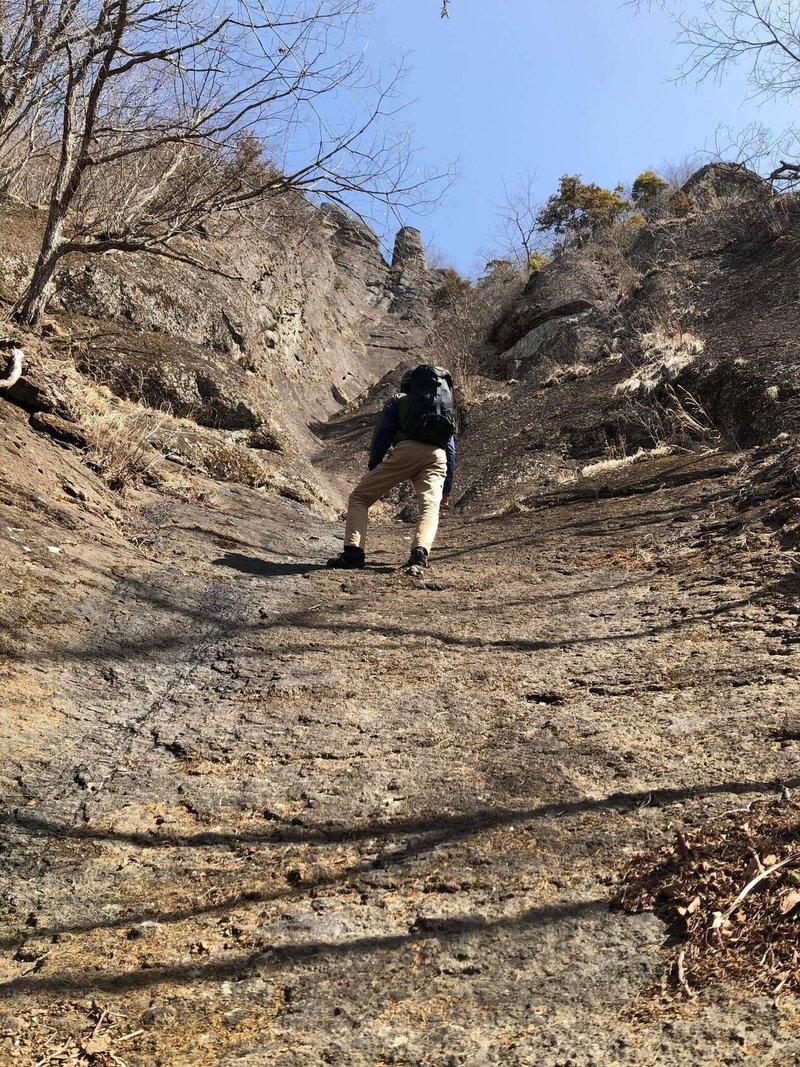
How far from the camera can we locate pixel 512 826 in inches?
81.9

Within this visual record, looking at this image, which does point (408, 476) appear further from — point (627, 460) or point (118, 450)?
point (627, 460)

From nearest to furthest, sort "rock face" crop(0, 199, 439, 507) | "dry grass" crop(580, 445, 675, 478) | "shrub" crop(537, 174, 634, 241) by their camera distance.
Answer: "dry grass" crop(580, 445, 675, 478)
"rock face" crop(0, 199, 439, 507)
"shrub" crop(537, 174, 634, 241)

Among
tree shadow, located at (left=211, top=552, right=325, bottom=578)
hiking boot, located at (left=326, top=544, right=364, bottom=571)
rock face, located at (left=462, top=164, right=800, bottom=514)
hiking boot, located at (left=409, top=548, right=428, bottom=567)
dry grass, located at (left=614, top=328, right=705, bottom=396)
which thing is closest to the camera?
tree shadow, located at (left=211, top=552, right=325, bottom=578)

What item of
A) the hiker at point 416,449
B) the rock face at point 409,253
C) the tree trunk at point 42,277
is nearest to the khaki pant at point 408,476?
the hiker at point 416,449

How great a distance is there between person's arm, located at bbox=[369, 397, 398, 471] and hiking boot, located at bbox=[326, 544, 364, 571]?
75cm

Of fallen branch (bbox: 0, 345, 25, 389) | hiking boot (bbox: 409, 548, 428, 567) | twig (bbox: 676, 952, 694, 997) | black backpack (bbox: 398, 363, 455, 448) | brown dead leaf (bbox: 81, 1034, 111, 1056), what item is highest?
black backpack (bbox: 398, 363, 455, 448)

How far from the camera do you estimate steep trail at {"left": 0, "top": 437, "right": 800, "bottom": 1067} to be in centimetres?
149

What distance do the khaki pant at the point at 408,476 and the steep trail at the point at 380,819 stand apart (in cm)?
163

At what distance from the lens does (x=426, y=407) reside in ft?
19.0

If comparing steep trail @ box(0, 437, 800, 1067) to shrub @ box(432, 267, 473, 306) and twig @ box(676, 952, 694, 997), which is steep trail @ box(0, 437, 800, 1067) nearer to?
twig @ box(676, 952, 694, 997)

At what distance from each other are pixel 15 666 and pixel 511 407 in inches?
413

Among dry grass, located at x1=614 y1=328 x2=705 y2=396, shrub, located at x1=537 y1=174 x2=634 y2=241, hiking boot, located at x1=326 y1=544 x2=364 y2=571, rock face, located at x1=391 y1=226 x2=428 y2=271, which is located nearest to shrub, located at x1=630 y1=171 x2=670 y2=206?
shrub, located at x1=537 y1=174 x2=634 y2=241

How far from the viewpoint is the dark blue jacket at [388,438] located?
5934 millimetres

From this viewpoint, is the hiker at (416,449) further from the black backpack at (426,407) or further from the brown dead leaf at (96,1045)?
the brown dead leaf at (96,1045)
